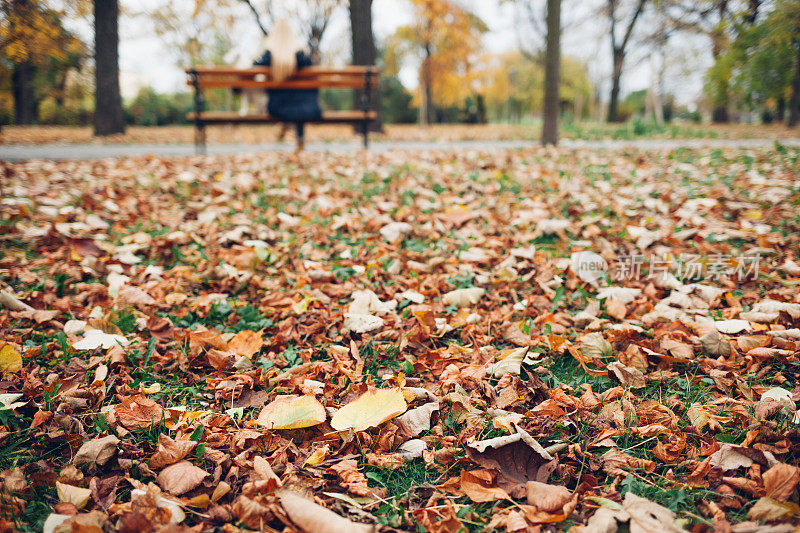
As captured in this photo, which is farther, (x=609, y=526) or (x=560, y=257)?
(x=560, y=257)

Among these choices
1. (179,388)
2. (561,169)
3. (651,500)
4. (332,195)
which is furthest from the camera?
(561,169)

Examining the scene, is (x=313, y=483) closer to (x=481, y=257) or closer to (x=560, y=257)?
(x=481, y=257)

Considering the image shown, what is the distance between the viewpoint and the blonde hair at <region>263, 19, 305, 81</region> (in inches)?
235

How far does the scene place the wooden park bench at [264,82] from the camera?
19.9ft

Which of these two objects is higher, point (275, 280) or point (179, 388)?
point (275, 280)

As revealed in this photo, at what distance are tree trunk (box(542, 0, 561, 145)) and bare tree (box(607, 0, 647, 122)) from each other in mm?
14372

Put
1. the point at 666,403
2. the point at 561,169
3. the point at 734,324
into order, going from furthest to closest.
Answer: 1. the point at 561,169
2. the point at 734,324
3. the point at 666,403

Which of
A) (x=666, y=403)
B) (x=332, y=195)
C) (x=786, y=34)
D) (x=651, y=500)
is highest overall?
(x=786, y=34)

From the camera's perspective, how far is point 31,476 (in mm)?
1287

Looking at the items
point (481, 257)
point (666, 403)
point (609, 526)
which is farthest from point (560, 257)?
point (609, 526)

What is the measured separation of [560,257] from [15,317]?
9.19 ft

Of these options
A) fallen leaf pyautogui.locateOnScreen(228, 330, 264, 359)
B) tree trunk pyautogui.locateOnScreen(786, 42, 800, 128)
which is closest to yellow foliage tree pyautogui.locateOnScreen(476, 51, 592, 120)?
tree trunk pyautogui.locateOnScreen(786, 42, 800, 128)

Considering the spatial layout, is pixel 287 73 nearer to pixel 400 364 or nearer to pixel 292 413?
pixel 400 364

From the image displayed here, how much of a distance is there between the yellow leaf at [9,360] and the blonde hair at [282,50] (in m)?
5.02
